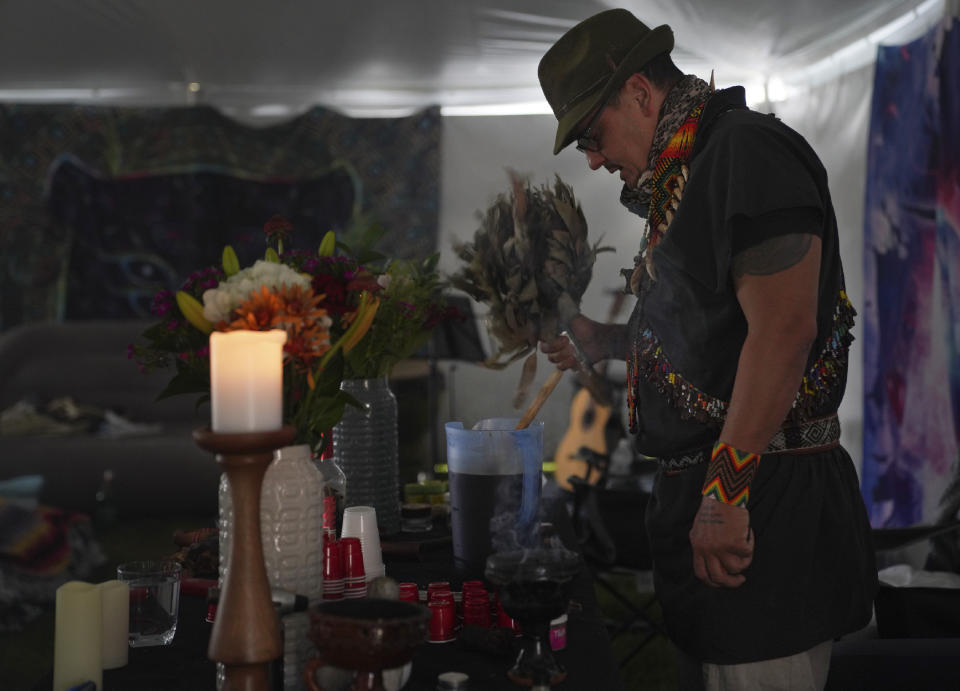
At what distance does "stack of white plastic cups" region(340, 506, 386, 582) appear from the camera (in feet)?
4.49

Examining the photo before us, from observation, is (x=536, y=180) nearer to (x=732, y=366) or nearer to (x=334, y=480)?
(x=334, y=480)

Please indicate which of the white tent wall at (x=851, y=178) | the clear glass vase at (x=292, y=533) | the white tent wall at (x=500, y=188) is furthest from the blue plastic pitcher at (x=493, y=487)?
the white tent wall at (x=500, y=188)

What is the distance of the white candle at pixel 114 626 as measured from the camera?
1104mm

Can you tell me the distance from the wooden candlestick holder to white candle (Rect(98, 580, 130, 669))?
273 mm

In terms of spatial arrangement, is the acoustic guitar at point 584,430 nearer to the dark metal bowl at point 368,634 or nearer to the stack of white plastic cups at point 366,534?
the stack of white plastic cups at point 366,534

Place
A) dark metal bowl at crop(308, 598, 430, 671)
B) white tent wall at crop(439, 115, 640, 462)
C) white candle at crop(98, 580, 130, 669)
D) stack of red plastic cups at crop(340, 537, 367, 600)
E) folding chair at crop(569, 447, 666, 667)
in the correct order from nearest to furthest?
dark metal bowl at crop(308, 598, 430, 671)
white candle at crop(98, 580, 130, 669)
stack of red plastic cups at crop(340, 537, 367, 600)
folding chair at crop(569, 447, 666, 667)
white tent wall at crop(439, 115, 640, 462)

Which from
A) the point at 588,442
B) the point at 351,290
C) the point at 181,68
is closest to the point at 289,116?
the point at 181,68

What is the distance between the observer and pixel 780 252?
116cm

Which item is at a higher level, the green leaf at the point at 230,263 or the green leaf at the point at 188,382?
the green leaf at the point at 230,263

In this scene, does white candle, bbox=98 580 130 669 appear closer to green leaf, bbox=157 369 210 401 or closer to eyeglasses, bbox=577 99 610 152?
green leaf, bbox=157 369 210 401

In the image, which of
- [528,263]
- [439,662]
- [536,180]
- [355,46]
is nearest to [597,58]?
[528,263]

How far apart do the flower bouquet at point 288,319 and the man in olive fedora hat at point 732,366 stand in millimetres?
451

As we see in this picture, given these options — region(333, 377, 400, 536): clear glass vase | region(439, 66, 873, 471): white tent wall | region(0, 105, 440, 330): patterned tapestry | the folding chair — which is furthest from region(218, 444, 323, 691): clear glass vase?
region(0, 105, 440, 330): patterned tapestry

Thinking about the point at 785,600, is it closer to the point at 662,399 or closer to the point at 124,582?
the point at 662,399
